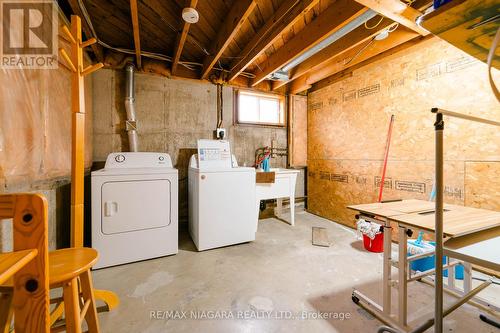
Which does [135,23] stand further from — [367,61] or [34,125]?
[367,61]

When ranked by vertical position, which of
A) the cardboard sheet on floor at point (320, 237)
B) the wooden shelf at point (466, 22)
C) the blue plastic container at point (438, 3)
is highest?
the blue plastic container at point (438, 3)

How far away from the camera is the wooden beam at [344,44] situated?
6.54ft

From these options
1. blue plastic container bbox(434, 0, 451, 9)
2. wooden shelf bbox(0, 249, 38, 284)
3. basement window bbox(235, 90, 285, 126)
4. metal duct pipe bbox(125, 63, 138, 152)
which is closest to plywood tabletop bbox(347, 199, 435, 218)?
blue plastic container bbox(434, 0, 451, 9)

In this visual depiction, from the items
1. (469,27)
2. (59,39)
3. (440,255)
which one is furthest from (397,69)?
(59,39)

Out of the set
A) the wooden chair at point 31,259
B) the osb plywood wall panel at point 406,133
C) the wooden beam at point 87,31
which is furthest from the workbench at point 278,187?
the wooden beam at point 87,31

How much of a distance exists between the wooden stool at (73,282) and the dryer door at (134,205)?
907 millimetres

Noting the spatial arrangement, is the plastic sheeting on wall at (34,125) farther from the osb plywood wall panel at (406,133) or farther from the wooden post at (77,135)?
the osb plywood wall panel at (406,133)

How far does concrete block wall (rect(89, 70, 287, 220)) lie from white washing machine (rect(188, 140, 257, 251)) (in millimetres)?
A: 709

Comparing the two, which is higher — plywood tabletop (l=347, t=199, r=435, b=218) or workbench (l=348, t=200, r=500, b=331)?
plywood tabletop (l=347, t=199, r=435, b=218)

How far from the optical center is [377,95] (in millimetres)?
2664

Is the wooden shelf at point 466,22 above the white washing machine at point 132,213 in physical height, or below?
above

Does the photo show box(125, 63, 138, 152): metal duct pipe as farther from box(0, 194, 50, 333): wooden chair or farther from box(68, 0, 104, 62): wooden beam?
box(0, 194, 50, 333): wooden chair

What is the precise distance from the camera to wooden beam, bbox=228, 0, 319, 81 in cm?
166

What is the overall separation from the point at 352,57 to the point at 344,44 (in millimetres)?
415
